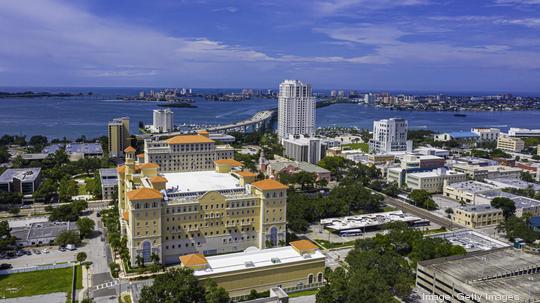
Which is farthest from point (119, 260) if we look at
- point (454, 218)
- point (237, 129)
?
point (237, 129)

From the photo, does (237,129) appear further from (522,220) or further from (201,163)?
(522,220)

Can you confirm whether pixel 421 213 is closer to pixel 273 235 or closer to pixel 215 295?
pixel 273 235

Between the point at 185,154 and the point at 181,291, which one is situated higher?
the point at 185,154

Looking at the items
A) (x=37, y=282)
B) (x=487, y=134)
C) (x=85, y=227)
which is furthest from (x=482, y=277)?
(x=487, y=134)

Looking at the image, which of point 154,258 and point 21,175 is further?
point 21,175

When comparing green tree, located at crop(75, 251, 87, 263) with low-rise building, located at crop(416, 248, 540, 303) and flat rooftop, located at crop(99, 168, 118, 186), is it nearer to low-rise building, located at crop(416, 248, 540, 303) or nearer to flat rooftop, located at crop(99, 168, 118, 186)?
flat rooftop, located at crop(99, 168, 118, 186)

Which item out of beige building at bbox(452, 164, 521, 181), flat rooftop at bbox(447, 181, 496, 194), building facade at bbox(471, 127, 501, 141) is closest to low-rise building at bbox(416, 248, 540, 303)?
flat rooftop at bbox(447, 181, 496, 194)

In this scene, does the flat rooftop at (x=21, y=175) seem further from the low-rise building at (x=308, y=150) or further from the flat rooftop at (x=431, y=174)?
the flat rooftop at (x=431, y=174)
